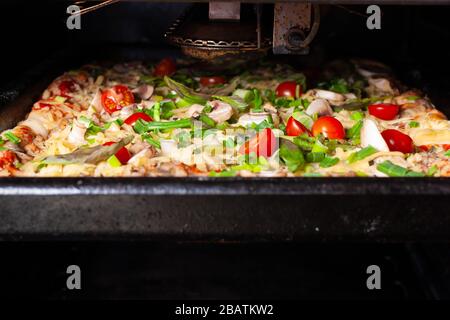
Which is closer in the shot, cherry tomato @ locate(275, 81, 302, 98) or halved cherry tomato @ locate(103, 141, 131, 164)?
halved cherry tomato @ locate(103, 141, 131, 164)

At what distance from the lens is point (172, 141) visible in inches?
111

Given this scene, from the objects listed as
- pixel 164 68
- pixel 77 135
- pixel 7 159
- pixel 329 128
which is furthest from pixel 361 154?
pixel 164 68

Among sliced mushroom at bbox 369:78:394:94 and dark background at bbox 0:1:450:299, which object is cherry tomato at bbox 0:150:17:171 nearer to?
dark background at bbox 0:1:450:299

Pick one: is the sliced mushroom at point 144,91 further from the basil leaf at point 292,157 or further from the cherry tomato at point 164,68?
the basil leaf at point 292,157

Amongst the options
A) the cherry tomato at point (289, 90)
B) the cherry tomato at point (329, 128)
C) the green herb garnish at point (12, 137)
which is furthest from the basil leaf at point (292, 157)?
the green herb garnish at point (12, 137)

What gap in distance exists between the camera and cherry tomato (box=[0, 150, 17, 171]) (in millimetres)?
2645

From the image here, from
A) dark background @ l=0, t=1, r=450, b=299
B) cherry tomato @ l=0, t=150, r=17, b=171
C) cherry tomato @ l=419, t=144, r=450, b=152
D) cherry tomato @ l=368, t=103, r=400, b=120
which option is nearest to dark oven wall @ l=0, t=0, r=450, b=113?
dark background @ l=0, t=1, r=450, b=299

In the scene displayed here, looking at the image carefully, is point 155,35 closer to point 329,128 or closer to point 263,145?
point 329,128

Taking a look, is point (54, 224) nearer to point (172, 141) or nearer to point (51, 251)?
point (172, 141)

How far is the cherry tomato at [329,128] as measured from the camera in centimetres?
294

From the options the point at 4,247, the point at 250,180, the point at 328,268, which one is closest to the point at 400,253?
the point at 328,268

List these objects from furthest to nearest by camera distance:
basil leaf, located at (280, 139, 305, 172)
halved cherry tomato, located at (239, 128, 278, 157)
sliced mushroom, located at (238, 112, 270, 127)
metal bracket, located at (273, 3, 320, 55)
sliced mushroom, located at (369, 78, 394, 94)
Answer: sliced mushroom, located at (369, 78, 394, 94) → sliced mushroom, located at (238, 112, 270, 127) → metal bracket, located at (273, 3, 320, 55) → halved cherry tomato, located at (239, 128, 278, 157) → basil leaf, located at (280, 139, 305, 172)

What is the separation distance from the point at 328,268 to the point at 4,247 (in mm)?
1946

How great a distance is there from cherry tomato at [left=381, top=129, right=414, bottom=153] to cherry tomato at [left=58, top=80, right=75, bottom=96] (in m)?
1.88
